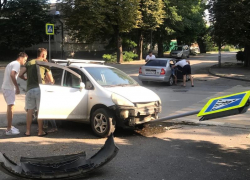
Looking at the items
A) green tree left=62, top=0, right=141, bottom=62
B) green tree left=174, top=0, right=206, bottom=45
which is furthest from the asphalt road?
green tree left=174, top=0, right=206, bottom=45

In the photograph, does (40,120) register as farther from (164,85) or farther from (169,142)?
(164,85)

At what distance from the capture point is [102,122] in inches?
242

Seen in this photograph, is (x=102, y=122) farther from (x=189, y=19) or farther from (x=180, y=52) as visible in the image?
(x=189, y=19)

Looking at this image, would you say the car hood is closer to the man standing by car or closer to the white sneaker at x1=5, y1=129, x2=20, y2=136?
the man standing by car

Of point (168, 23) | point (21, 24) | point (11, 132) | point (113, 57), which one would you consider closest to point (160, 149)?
point (11, 132)

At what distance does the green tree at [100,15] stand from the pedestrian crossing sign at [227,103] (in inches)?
993

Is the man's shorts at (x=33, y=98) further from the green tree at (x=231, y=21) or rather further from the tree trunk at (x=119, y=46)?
the tree trunk at (x=119, y=46)

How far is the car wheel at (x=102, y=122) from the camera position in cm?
602

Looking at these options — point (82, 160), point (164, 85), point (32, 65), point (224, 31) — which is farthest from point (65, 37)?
point (82, 160)

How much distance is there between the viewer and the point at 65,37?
40.2 metres

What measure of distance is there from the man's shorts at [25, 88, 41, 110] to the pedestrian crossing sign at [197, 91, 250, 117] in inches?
141

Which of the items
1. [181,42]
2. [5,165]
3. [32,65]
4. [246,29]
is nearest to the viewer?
[5,165]

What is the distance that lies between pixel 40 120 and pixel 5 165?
2.36 metres

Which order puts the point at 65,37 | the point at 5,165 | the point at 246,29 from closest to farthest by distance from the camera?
the point at 5,165 < the point at 246,29 < the point at 65,37
